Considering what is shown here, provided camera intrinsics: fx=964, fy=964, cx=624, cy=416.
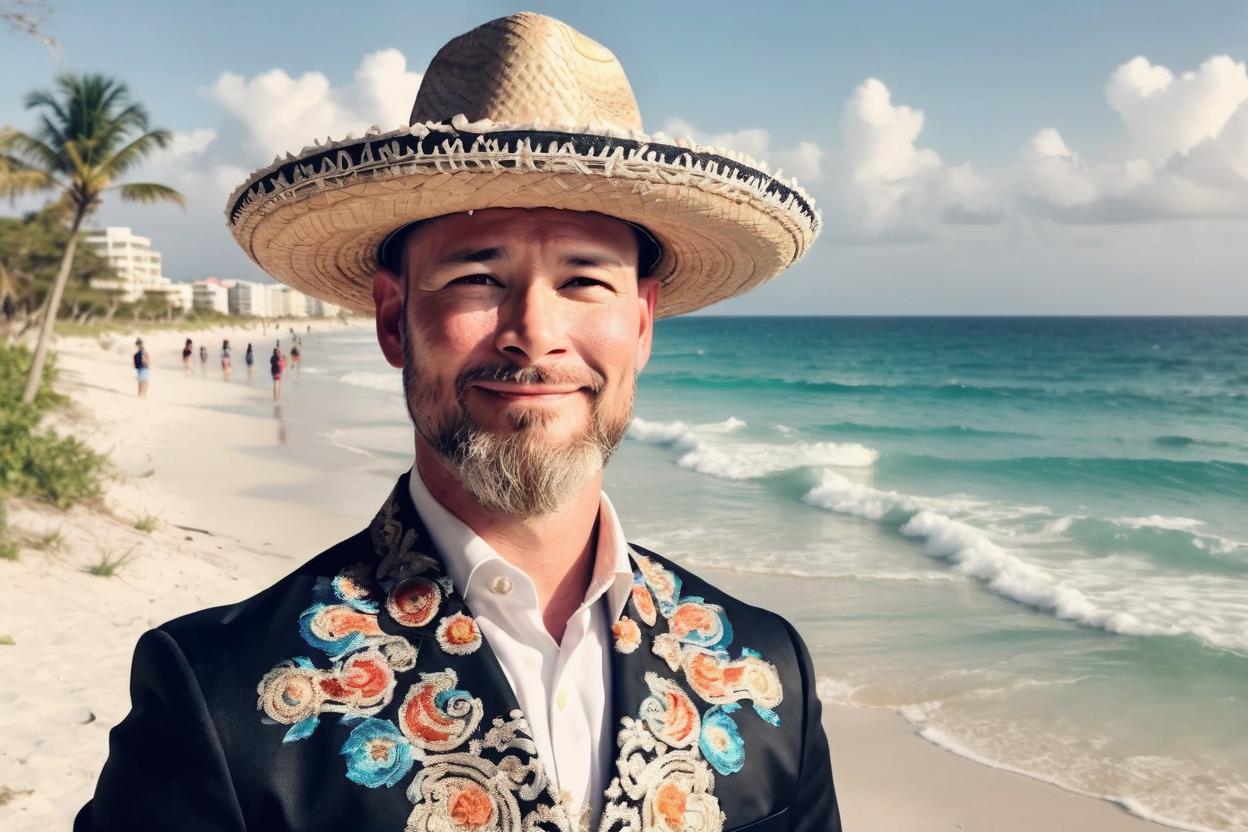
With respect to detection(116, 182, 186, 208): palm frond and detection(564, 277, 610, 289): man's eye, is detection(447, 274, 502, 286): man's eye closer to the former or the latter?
detection(564, 277, 610, 289): man's eye

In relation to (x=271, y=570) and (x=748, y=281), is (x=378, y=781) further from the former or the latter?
(x=271, y=570)

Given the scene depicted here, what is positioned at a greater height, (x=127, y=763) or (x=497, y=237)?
(x=497, y=237)

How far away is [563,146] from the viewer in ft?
5.23

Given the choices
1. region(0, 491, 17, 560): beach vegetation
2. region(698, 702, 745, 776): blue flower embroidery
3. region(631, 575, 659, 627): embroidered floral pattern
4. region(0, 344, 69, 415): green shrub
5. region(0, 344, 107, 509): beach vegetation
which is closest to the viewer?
region(698, 702, 745, 776): blue flower embroidery

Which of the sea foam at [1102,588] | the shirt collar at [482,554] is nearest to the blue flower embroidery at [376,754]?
the shirt collar at [482,554]

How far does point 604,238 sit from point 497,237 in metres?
0.21

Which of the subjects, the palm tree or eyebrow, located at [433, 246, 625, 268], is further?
the palm tree

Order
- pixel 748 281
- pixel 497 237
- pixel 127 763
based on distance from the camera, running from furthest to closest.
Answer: pixel 748 281, pixel 497 237, pixel 127 763

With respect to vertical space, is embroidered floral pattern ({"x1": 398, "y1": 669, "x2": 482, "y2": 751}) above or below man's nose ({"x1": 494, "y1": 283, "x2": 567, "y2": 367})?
below

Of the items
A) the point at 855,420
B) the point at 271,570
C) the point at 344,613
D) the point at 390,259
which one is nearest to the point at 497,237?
the point at 390,259

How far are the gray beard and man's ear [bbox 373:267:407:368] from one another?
5.9 inches

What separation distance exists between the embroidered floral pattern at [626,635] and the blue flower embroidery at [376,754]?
0.41 m

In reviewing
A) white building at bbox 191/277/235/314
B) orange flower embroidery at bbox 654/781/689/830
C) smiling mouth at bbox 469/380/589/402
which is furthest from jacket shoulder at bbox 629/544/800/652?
white building at bbox 191/277/235/314

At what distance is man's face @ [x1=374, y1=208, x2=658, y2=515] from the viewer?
5.42 ft
